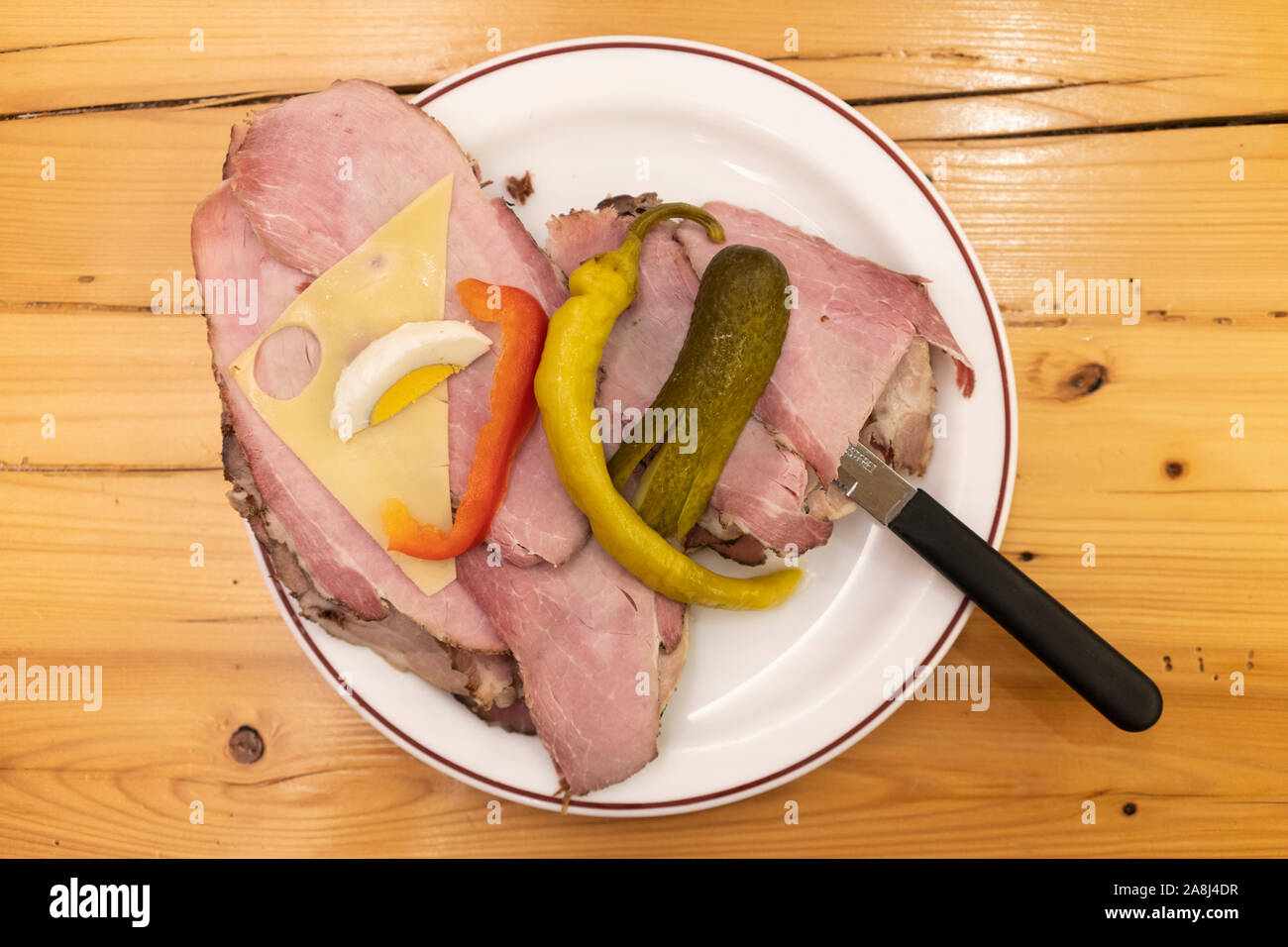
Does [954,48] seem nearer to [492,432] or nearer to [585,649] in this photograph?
[492,432]

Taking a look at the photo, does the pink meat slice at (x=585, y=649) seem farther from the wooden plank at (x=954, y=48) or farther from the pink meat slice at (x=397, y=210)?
the wooden plank at (x=954, y=48)

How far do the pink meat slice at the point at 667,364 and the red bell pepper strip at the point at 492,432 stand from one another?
202 mm

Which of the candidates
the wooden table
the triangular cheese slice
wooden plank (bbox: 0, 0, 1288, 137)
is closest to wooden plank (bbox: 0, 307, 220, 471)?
the wooden table

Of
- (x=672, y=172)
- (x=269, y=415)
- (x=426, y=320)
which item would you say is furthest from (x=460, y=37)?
(x=269, y=415)

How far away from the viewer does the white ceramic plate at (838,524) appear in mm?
2049

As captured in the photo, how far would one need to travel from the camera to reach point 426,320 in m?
1.88

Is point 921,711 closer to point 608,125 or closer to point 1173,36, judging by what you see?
point 608,125

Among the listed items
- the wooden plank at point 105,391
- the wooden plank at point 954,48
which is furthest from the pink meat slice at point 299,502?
the wooden plank at point 954,48

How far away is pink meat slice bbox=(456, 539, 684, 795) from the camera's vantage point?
1.93 metres

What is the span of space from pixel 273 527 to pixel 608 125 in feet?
4.76

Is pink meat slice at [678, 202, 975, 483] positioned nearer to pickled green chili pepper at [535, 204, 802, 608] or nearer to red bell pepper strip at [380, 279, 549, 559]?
pickled green chili pepper at [535, 204, 802, 608]

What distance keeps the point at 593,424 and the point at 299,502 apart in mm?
814

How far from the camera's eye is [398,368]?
1787 mm

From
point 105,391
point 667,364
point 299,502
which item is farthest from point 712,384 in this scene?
point 105,391
